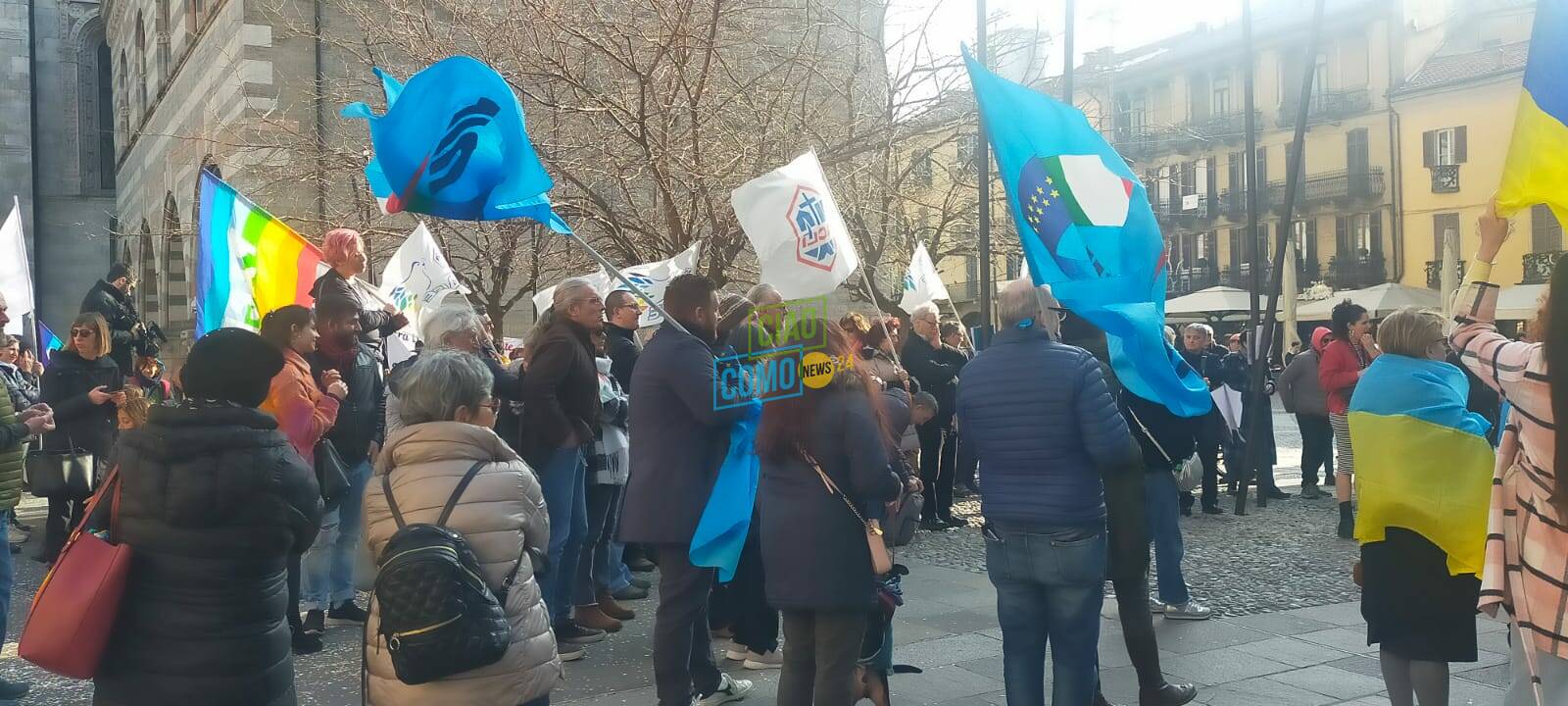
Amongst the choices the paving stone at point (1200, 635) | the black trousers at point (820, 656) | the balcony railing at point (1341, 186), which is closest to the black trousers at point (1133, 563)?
the paving stone at point (1200, 635)

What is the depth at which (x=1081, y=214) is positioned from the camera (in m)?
5.40

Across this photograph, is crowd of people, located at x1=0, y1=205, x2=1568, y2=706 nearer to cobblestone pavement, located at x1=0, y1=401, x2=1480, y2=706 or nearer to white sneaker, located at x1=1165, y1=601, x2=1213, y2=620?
white sneaker, located at x1=1165, y1=601, x2=1213, y2=620

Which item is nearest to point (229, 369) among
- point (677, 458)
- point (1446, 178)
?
point (677, 458)

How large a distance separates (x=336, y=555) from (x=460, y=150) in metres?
2.47

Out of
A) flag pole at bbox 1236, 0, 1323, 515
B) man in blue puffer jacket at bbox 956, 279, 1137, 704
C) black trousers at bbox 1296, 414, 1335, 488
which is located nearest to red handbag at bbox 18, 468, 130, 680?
man in blue puffer jacket at bbox 956, 279, 1137, 704

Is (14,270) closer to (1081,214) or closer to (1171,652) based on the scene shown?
(1081,214)

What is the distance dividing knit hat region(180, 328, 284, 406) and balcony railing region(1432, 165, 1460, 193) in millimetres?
41410

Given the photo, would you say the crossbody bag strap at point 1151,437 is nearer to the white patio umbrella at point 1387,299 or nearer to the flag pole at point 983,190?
the flag pole at point 983,190

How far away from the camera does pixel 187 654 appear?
11.2ft

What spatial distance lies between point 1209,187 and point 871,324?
42.0 meters

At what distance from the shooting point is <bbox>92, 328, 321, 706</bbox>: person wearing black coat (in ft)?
11.2

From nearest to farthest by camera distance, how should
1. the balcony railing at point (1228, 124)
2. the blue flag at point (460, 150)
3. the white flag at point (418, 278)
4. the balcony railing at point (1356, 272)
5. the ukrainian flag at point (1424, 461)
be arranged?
the ukrainian flag at point (1424, 461) < the blue flag at point (460, 150) < the white flag at point (418, 278) < the balcony railing at point (1356, 272) < the balcony railing at point (1228, 124)

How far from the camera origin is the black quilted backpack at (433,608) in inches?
121

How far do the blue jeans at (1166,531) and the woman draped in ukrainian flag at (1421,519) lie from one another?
1922 mm
